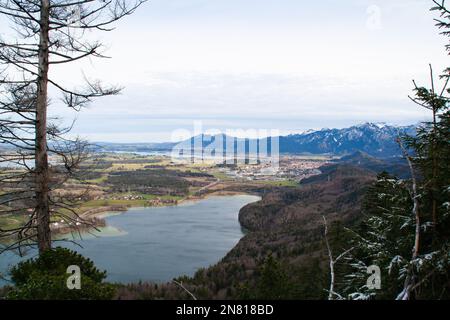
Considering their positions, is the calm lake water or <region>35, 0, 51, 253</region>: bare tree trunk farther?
the calm lake water

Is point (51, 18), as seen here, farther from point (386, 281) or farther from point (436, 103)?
point (386, 281)

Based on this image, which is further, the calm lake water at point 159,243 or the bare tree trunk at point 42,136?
the calm lake water at point 159,243

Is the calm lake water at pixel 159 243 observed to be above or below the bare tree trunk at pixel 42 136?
below

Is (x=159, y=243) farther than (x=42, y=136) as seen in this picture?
Yes

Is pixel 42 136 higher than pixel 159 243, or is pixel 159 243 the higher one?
pixel 42 136
